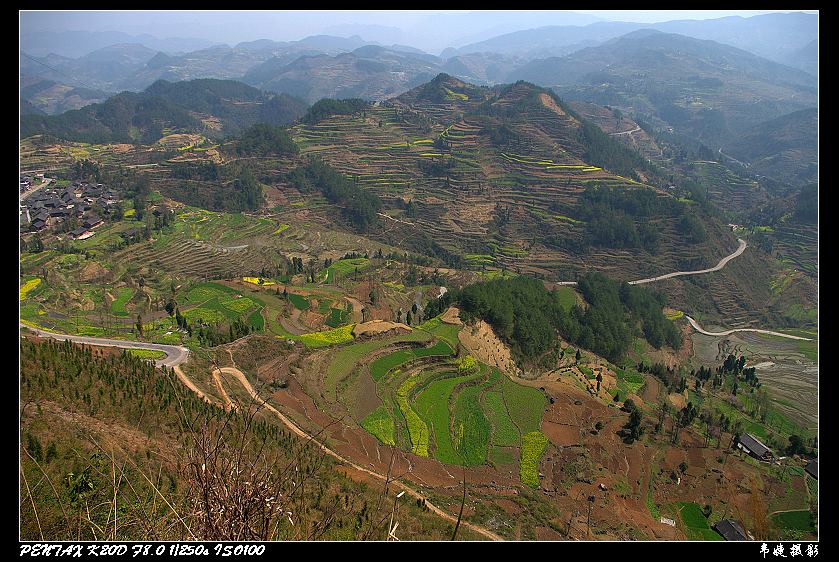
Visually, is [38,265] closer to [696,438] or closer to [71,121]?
[696,438]

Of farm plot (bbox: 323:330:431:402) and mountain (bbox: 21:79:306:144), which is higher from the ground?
mountain (bbox: 21:79:306:144)

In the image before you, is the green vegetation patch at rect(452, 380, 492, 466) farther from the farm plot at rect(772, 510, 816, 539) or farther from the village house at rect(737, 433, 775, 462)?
the village house at rect(737, 433, 775, 462)

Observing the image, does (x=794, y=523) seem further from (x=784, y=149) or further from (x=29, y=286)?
(x=784, y=149)

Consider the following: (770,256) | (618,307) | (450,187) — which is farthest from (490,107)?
(618,307)

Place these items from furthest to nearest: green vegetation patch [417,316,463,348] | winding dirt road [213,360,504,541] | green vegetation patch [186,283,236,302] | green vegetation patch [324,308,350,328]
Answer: green vegetation patch [186,283,236,302] < green vegetation patch [324,308,350,328] < green vegetation patch [417,316,463,348] < winding dirt road [213,360,504,541]

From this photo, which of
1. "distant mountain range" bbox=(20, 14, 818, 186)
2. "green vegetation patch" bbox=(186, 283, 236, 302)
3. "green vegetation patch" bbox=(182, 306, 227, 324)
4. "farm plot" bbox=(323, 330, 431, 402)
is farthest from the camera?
"distant mountain range" bbox=(20, 14, 818, 186)

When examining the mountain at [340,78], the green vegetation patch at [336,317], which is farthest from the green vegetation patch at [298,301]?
the mountain at [340,78]

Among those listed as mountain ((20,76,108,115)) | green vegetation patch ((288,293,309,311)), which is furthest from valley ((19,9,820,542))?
mountain ((20,76,108,115))
